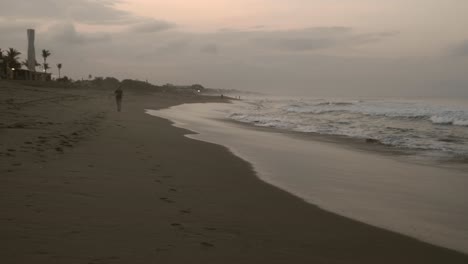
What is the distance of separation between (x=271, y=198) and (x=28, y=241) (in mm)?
3526

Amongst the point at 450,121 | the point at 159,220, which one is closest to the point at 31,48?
the point at 450,121

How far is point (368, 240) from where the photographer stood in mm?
4387

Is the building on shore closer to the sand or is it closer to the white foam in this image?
the white foam

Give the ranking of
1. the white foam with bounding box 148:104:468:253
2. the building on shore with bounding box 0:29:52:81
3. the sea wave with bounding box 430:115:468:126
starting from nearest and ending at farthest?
the white foam with bounding box 148:104:468:253
the sea wave with bounding box 430:115:468:126
the building on shore with bounding box 0:29:52:81

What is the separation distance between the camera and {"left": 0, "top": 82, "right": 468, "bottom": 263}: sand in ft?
11.2

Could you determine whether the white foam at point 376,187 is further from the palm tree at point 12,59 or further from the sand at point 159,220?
the palm tree at point 12,59

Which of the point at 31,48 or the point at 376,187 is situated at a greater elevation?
the point at 31,48

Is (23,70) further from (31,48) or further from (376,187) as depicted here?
(376,187)

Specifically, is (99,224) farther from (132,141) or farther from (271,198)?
(132,141)

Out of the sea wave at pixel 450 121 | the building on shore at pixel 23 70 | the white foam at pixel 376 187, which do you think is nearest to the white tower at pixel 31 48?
the building on shore at pixel 23 70

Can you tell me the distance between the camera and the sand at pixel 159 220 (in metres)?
3.41

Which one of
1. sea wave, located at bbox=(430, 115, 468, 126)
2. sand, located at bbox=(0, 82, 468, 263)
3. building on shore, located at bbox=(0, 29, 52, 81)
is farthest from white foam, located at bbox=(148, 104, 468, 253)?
building on shore, located at bbox=(0, 29, 52, 81)

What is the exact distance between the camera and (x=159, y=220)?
4.28 metres

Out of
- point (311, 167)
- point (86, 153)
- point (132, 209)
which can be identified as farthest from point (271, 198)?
point (86, 153)
